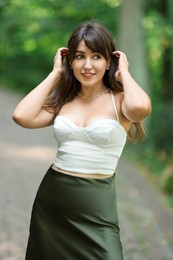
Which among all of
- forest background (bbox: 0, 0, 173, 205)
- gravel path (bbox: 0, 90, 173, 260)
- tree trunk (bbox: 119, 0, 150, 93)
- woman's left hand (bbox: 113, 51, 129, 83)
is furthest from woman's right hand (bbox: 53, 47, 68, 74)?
tree trunk (bbox: 119, 0, 150, 93)

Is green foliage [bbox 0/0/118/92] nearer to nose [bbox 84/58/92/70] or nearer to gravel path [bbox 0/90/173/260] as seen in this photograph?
gravel path [bbox 0/90/173/260]

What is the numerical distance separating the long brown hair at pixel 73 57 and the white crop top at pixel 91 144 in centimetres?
18

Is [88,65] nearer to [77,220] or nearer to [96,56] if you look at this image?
[96,56]

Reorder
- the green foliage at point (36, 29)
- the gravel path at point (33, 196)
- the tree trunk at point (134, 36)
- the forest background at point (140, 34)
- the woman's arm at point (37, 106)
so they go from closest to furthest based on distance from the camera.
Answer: the woman's arm at point (37, 106), the gravel path at point (33, 196), the forest background at point (140, 34), the tree trunk at point (134, 36), the green foliage at point (36, 29)

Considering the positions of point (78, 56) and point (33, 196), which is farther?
point (33, 196)

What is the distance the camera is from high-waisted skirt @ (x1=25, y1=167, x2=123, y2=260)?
296cm

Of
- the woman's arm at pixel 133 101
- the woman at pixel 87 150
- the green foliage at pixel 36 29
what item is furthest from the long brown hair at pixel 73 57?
the green foliage at pixel 36 29

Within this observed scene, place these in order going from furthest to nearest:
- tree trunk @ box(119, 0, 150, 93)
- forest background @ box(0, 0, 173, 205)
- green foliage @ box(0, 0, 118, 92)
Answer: green foliage @ box(0, 0, 118, 92) < tree trunk @ box(119, 0, 150, 93) < forest background @ box(0, 0, 173, 205)

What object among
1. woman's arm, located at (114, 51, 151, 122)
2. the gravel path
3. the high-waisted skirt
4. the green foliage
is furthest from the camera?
the green foliage

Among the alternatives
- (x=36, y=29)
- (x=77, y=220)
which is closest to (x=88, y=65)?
(x=77, y=220)

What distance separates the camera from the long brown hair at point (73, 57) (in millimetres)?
2926

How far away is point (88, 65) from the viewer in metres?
2.93

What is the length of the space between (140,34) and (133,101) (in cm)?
1023

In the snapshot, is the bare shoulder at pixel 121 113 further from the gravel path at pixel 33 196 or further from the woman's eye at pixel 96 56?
the gravel path at pixel 33 196
